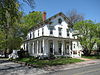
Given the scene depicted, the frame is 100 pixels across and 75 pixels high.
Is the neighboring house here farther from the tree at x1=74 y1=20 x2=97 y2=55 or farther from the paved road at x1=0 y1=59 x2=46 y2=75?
the paved road at x1=0 y1=59 x2=46 y2=75

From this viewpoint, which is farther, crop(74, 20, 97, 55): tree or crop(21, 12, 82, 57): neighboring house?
crop(21, 12, 82, 57): neighboring house

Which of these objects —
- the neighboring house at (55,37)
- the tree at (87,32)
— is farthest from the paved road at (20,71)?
the tree at (87,32)

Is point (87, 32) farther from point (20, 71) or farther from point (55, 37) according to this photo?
point (20, 71)

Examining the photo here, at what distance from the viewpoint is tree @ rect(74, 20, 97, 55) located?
24984 mm

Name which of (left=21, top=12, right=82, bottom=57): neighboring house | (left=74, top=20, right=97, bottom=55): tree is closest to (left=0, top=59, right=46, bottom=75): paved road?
(left=21, top=12, right=82, bottom=57): neighboring house

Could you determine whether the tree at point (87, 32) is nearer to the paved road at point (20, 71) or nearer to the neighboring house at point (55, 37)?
the neighboring house at point (55, 37)

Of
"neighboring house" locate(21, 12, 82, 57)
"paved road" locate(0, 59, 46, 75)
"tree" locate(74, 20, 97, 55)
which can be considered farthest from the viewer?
"neighboring house" locate(21, 12, 82, 57)

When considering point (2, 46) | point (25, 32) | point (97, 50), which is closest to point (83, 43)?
point (97, 50)

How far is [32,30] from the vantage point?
3253cm

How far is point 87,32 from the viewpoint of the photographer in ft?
84.5

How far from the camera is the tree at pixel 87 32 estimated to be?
82.0 ft

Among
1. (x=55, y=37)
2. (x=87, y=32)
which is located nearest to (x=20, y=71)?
(x=55, y=37)

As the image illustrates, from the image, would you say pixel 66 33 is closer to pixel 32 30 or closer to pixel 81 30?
pixel 81 30

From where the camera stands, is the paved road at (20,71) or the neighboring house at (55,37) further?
the neighboring house at (55,37)
